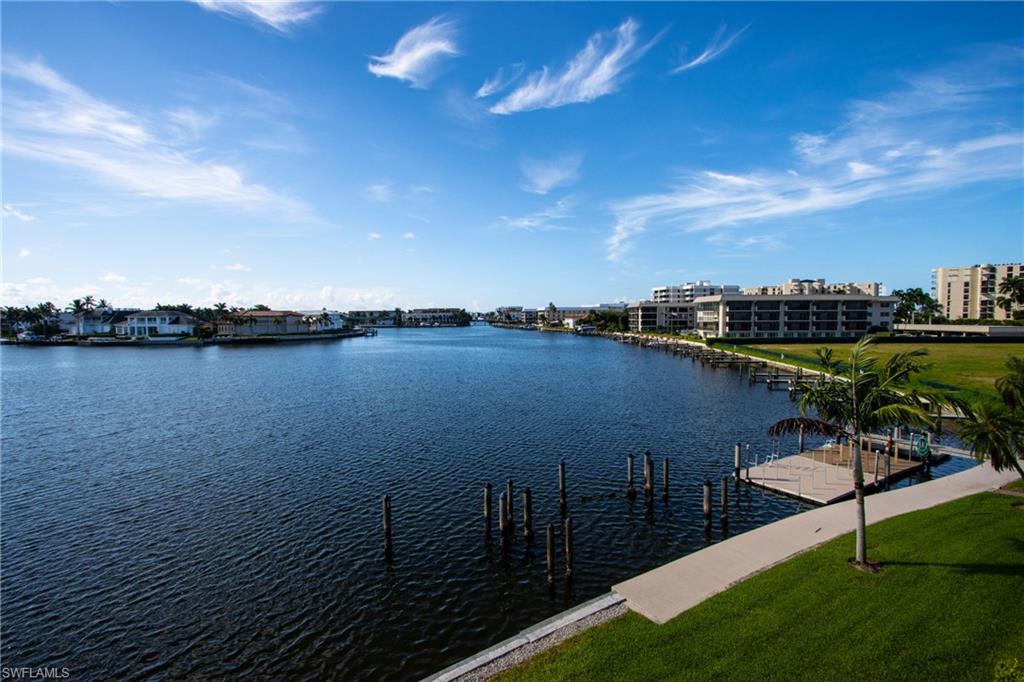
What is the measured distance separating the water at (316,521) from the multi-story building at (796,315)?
3255 inches

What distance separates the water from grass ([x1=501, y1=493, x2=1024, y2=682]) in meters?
5.92

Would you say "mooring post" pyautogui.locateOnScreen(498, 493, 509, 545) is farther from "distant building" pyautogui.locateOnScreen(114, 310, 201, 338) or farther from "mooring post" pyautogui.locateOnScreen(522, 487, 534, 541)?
"distant building" pyautogui.locateOnScreen(114, 310, 201, 338)

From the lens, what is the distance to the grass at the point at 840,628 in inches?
465

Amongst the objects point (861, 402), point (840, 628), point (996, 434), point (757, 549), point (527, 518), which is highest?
point (861, 402)

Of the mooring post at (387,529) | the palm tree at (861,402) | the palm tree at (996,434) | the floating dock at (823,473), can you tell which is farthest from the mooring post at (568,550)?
the floating dock at (823,473)

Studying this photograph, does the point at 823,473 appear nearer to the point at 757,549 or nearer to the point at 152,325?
the point at 757,549

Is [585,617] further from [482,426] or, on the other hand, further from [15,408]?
[15,408]

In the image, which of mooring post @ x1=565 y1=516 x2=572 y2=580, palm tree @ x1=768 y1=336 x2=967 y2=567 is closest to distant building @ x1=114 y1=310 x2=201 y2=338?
mooring post @ x1=565 y1=516 x2=572 y2=580

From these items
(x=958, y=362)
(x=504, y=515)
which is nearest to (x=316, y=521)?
(x=504, y=515)

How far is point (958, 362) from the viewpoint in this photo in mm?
78312

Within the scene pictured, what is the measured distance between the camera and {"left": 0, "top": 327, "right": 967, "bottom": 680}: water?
17969 mm

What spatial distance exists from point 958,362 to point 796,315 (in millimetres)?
59045

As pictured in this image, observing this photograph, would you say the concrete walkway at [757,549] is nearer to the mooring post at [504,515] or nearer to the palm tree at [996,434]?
the palm tree at [996,434]

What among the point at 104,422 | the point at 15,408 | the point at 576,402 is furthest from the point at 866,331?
the point at 15,408
